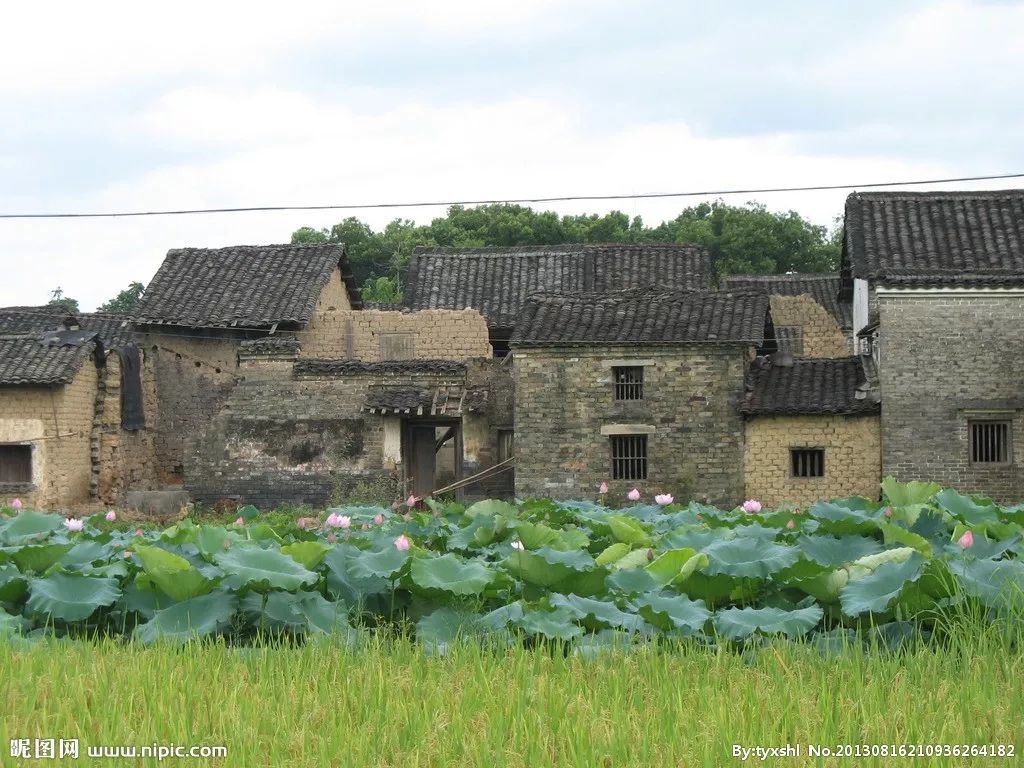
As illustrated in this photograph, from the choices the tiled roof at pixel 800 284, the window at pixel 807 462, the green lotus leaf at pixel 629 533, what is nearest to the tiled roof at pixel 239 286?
the window at pixel 807 462

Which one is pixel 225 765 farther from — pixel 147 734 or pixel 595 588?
pixel 595 588

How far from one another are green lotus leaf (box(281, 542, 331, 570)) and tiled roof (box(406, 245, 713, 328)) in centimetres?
2044

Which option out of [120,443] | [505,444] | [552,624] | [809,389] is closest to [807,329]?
[809,389]

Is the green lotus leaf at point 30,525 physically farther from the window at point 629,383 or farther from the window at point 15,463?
the window at point 15,463

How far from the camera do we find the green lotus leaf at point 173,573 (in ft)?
19.6

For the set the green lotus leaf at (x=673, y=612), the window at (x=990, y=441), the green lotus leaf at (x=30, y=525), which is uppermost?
the green lotus leaf at (x=30, y=525)

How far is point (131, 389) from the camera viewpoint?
2384 cm

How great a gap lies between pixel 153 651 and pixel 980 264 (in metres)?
17.8

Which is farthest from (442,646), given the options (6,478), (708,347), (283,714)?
(6,478)

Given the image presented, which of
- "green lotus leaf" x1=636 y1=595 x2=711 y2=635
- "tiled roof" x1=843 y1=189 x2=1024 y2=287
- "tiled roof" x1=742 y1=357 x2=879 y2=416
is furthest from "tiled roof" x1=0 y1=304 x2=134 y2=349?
"green lotus leaf" x1=636 y1=595 x2=711 y2=635

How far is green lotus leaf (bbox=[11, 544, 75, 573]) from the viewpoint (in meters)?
6.89

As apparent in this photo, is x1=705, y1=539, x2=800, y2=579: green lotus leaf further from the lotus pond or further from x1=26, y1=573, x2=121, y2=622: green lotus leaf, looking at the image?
x1=26, y1=573, x2=121, y2=622: green lotus leaf

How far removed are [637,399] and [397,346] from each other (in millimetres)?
5181

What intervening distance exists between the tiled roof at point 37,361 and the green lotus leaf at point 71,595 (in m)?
16.0
